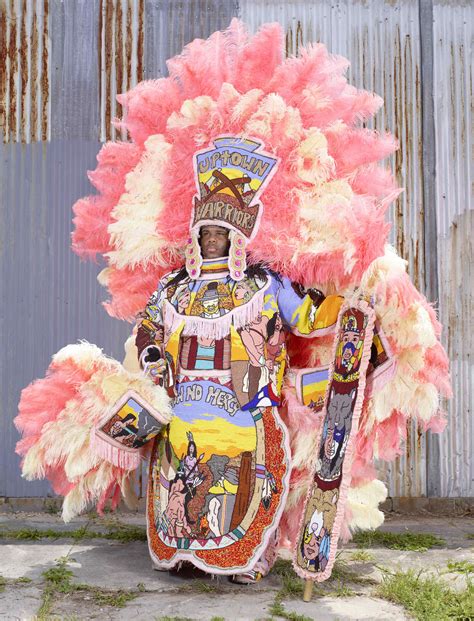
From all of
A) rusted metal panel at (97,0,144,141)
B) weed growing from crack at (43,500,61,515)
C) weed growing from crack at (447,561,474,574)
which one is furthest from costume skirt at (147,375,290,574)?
rusted metal panel at (97,0,144,141)

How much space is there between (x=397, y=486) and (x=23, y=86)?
3795 millimetres

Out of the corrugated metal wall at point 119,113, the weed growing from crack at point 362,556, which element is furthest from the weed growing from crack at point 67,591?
the corrugated metal wall at point 119,113

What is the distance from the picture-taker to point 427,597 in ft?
11.1

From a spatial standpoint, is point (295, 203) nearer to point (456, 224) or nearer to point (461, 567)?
point (461, 567)

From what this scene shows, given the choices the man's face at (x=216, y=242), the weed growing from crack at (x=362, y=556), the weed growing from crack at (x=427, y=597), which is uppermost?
the man's face at (x=216, y=242)

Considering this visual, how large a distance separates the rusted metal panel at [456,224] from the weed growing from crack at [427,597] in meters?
2.06

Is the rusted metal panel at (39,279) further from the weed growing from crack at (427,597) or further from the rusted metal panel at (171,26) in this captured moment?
the weed growing from crack at (427,597)

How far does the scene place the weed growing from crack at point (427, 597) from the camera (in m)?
3.16

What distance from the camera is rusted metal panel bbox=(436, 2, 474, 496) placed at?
5660 mm

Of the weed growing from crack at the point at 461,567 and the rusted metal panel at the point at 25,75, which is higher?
the rusted metal panel at the point at 25,75

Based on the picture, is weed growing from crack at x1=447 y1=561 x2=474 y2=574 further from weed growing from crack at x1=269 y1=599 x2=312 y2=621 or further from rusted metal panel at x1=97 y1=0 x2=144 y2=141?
rusted metal panel at x1=97 y1=0 x2=144 y2=141

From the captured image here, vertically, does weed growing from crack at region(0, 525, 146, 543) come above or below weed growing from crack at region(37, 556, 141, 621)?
below

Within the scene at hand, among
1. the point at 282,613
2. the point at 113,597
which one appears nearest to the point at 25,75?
the point at 113,597

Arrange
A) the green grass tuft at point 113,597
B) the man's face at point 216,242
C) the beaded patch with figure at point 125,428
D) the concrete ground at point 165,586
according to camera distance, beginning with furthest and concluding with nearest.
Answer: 1. the man's face at point 216,242
2. the beaded patch with figure at point 125,428
3. the green grass tuft at point 113,597
4. the concrete ground at point 165,586
